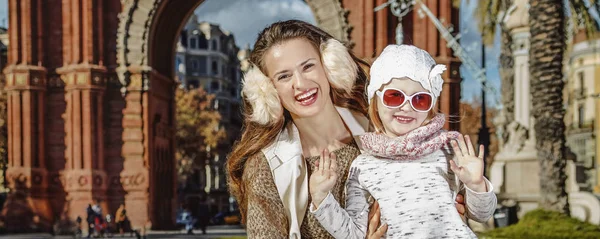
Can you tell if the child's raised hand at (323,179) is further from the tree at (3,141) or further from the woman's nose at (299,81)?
the tree at (3,141)

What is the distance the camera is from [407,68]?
3.42 m

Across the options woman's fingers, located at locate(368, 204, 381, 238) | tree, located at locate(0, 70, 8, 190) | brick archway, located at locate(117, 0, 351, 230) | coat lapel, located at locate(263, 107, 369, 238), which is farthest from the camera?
tree, located at locate(0, 70, 8, 190)

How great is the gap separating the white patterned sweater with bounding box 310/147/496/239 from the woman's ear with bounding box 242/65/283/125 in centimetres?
51

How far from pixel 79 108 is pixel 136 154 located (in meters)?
2.24

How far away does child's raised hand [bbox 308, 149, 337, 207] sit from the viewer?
3.30 metres

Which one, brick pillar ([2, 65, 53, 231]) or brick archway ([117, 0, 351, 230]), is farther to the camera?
brick pillar ([2, 65, 53, 231])

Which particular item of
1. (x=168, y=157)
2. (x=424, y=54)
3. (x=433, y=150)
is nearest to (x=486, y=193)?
(x=433, y=150)

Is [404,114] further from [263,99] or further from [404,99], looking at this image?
[263,99]

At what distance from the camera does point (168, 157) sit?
2684 cm

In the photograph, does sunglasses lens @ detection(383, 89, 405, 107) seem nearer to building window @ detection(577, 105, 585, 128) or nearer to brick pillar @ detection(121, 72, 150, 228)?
brick pillar @ detection(121, 72, 150, 228)

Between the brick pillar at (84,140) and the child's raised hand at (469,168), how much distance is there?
834 inches

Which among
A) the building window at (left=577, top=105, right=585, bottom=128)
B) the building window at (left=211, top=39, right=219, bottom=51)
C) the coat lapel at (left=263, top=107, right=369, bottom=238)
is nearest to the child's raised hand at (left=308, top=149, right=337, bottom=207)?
the coat lapel at (left=263, top=107, right=369, bottom=238)

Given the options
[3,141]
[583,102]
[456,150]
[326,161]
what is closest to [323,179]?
[326,161]

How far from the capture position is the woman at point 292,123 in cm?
354
